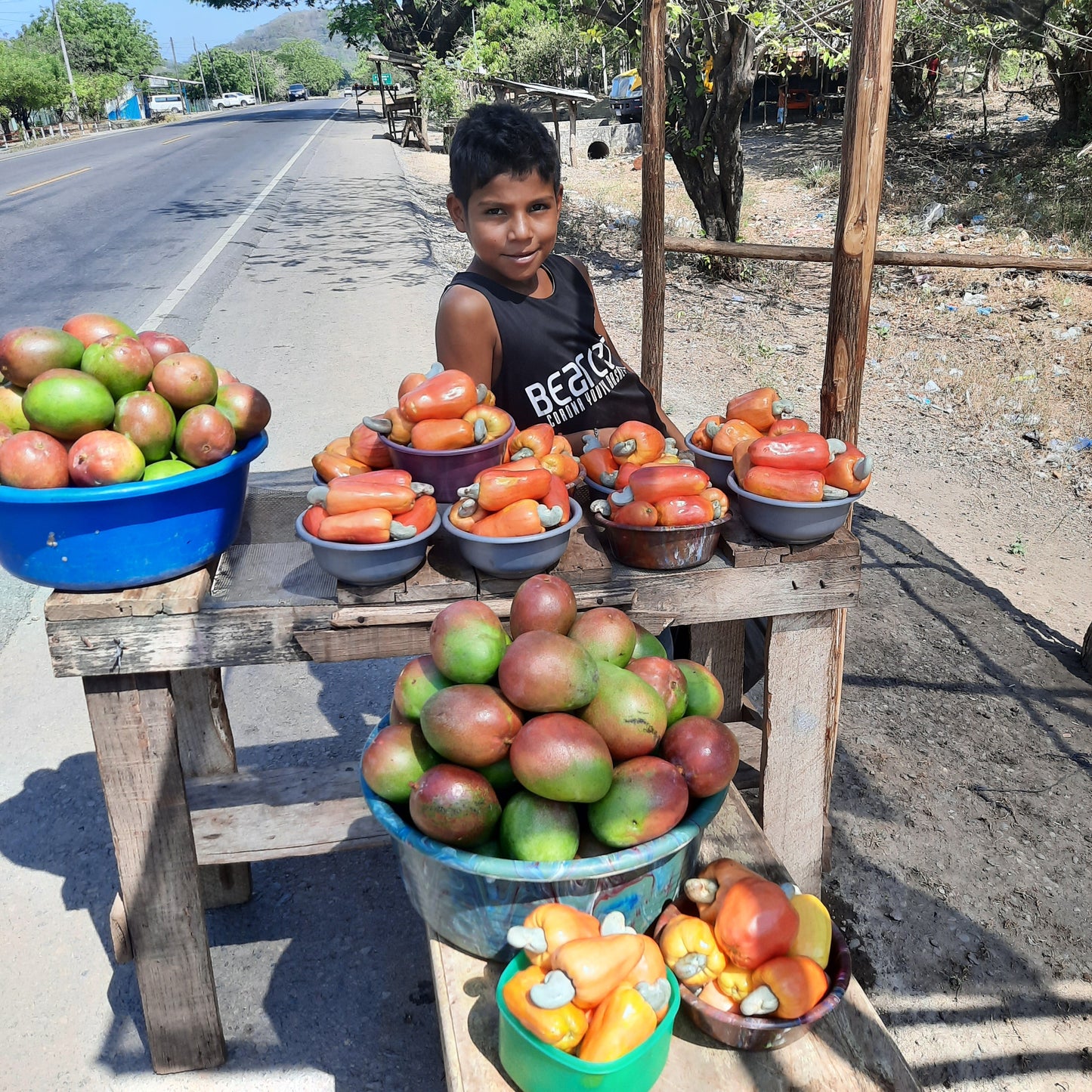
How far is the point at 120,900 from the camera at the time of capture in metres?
2.03

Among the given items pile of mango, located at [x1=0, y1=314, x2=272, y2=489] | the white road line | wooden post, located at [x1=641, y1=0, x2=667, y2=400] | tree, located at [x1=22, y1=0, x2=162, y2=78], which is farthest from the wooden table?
tree, located at [x1=22, y1=0, x2=162, y2=78]

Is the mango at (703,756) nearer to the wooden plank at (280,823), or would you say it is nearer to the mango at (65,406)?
the wooden plank at (280,823)

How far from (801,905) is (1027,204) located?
37.9 ft

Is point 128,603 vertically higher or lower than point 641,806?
higher

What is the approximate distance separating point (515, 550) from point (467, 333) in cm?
88

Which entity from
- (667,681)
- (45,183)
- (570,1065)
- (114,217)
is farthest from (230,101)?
(570,1065)

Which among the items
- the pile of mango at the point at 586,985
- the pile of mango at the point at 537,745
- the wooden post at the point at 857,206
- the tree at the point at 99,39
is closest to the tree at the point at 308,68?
the tree at the point at 99,39

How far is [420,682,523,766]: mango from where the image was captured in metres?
1.33

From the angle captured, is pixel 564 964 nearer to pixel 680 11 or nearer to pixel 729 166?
pixel 680 11

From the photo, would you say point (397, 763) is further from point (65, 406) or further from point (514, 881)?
point (65, 406)

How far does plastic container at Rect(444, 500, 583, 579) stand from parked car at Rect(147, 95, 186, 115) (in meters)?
75.4

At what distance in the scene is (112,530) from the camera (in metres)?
1.64

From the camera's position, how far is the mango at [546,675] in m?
1.34

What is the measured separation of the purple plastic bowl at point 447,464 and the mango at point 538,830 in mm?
721
